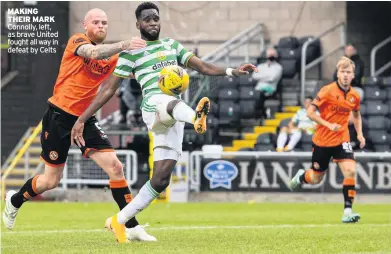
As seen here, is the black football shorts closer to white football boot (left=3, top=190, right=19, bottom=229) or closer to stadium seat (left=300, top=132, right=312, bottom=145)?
white football boot (left=3, top=190, right=19, bottom=229)

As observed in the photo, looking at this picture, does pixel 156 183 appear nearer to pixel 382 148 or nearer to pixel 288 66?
pixel 382 148

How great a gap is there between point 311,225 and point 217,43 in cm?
1422

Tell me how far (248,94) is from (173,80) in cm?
1478

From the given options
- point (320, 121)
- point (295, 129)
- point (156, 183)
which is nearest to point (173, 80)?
point (156, 183)

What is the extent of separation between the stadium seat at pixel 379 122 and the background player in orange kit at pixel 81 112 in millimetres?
12312

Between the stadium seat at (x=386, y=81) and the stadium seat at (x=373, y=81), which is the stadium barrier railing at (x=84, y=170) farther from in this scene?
Result: the stadium seat at (x=386, y=81)

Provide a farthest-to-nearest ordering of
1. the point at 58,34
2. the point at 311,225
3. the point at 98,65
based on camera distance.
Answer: the point at 58,34 < the point at 311,225 < the point at 98,65

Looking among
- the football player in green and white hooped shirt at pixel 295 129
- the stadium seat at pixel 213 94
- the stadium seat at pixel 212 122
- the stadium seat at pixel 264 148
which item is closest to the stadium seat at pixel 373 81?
the football player in green and white hooped shirt at pixel 295 129

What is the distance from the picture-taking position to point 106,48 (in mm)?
10469

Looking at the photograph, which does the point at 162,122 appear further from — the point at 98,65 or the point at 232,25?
the point at 232,25

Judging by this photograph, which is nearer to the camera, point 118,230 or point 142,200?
point 142,200

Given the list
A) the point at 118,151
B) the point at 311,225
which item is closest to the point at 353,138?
the point at 118,151

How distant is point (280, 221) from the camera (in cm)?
1506

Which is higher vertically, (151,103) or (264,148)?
(151,103)
